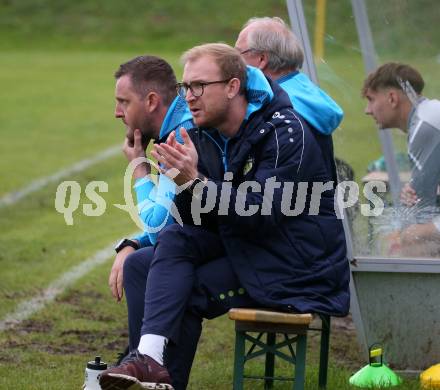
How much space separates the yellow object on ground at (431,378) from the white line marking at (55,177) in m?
7.34

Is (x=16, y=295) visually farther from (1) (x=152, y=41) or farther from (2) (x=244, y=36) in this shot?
(1) (x=152, y=41)

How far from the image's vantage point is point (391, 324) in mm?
5988

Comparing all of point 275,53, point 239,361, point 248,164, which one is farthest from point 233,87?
point 239,361

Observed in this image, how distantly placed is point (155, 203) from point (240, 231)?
0.53m

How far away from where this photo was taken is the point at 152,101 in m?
5.37

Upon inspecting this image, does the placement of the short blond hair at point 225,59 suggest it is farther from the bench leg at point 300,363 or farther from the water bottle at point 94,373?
the water bottle at point 94,373

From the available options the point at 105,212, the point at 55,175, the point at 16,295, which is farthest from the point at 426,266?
the point at 55,175

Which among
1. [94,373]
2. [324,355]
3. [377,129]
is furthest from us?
[377,129]

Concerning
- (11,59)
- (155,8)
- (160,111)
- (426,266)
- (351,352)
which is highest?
(155,8)

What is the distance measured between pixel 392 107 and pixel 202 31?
2881cm

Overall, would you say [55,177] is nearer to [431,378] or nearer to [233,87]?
[431,378]

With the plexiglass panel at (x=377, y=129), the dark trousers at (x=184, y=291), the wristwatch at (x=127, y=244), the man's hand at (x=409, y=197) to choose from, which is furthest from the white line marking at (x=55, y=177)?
the dark trousers at (x=184, y=291)

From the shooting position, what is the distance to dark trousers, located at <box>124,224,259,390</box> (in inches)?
187

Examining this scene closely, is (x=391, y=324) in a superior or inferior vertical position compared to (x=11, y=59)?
inferior
